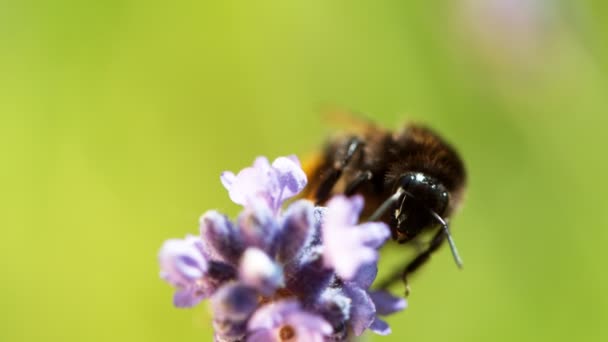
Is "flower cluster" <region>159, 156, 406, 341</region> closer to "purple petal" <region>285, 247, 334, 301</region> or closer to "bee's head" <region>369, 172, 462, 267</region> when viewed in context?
"purple petal" <region>285, 247, 334, 301</region>

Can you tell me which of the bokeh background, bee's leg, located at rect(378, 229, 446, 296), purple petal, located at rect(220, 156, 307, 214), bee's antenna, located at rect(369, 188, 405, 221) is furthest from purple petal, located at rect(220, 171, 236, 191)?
the bokeh background

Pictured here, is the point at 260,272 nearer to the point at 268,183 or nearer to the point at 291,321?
the point at 291,321

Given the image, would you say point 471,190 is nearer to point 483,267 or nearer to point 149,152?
point 483,267

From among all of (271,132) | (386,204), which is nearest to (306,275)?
(386,204)

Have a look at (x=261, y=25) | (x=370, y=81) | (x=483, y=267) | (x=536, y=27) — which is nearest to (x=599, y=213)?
(x=483, y=267)

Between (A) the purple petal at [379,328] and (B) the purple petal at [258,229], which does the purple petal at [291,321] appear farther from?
(A) the purple petal at [379,328]

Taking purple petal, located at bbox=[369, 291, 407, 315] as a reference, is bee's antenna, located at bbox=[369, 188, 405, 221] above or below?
above
